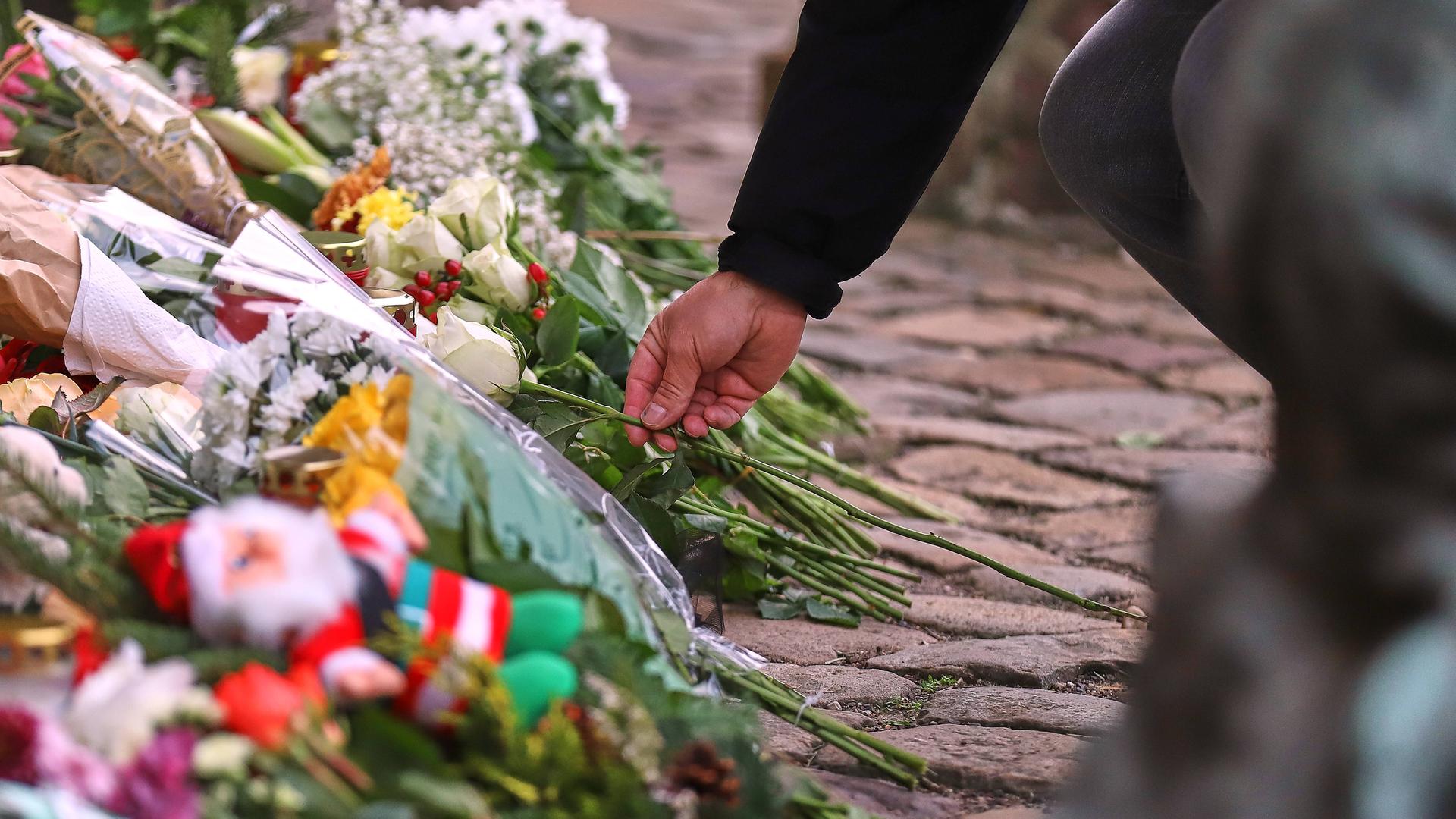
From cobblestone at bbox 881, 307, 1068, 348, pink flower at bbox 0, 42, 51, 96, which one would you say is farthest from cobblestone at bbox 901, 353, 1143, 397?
pink flower at bbox 0, 42, 51, 96

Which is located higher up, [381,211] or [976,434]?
[381,211]

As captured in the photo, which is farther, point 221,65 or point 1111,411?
point 1111,411

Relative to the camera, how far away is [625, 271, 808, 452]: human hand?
54.2 inches

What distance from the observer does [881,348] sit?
10.1 ft

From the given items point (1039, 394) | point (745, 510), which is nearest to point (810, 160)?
point (745, 510)

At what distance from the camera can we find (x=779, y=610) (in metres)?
1.62

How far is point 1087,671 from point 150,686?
3.66 ft

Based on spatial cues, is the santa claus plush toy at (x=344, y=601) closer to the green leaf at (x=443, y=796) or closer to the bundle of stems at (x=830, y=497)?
the green leaf at (x=443, y=796)

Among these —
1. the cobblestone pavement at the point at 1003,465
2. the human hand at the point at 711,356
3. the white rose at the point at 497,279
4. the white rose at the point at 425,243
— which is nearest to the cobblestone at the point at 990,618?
the cobblestone pavement at the point at 1003,465

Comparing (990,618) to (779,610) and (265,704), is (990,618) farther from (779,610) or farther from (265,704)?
(265,704)

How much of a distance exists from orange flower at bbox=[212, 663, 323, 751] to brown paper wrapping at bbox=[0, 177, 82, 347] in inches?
31.9

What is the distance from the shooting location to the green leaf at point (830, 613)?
5.31ft

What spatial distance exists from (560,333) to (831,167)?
411 mm

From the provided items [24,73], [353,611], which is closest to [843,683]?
[353,611]
